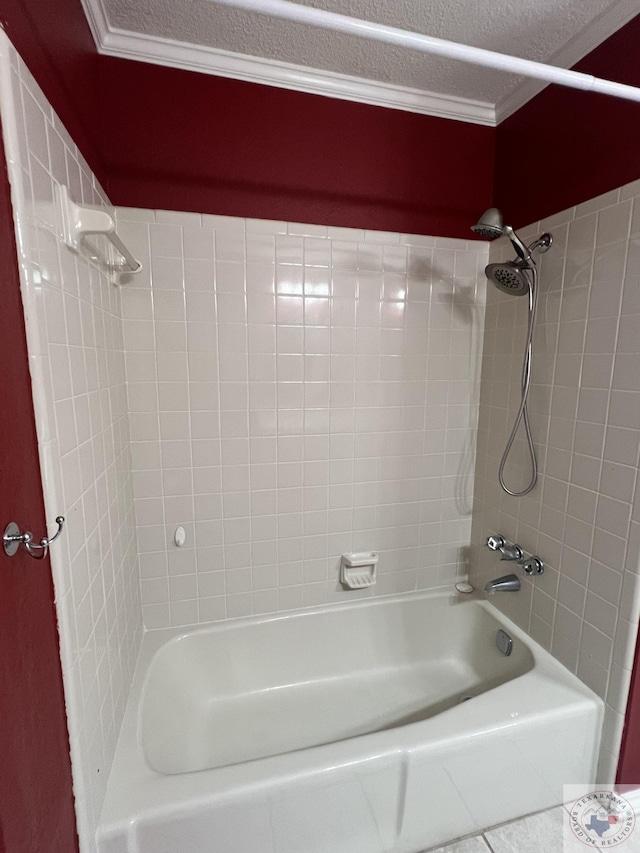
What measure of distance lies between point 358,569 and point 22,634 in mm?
1300

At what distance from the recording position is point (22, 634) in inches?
24.7

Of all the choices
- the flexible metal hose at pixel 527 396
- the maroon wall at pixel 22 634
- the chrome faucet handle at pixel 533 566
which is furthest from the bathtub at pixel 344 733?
the flexible metal hose at pixel 527 396

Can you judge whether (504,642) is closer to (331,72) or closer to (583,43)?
(583,43)

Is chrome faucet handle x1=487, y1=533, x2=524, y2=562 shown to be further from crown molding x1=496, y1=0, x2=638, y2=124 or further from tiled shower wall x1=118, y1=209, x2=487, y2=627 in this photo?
crown molding x1=496, y1=0, x2=638, y2=124

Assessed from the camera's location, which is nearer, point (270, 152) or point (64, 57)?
point (64, 57)

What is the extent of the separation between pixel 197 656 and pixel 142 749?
0.47 m

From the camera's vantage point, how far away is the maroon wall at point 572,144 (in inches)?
44.0

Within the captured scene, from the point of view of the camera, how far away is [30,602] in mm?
657

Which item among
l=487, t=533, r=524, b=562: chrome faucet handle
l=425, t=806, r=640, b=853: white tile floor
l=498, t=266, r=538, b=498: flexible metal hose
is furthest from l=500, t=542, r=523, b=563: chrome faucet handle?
l=425, t=806, r=640, b=853: white tile floor

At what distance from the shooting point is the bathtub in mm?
985

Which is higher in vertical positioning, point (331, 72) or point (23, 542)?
point (331, 72)

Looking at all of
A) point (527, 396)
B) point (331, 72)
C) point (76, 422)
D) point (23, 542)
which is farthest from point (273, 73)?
point (23, 542)

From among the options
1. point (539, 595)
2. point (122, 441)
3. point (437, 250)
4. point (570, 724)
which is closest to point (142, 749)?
point (122, 441)

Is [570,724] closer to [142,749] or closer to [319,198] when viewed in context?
[142,749]
